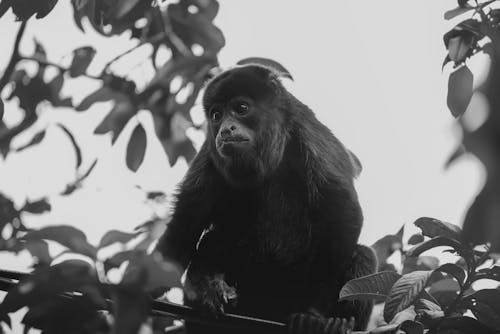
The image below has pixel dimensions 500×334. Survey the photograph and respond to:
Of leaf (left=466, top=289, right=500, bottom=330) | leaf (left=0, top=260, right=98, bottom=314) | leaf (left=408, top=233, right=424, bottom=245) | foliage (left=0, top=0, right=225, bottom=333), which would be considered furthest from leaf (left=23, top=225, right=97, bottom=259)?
leaf (left=408, top=233, right=424, bottom=245)

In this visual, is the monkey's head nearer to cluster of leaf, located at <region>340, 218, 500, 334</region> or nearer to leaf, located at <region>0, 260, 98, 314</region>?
cluster of leaf, located at <region>340, 218, 500, 334</region>

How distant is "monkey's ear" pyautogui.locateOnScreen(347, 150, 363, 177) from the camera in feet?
16.1

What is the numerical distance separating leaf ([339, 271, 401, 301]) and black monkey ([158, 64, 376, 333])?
0.90m

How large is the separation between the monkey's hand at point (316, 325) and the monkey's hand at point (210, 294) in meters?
0.43

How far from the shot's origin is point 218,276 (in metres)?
4.21

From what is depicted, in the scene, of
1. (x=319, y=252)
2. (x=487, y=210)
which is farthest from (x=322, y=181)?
(x=487, y=210)

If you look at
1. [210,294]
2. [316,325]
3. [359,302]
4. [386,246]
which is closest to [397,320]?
[316,325]

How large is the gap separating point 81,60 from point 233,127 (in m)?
2.74

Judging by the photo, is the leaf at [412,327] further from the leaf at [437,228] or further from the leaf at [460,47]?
the leaf at [460,47]

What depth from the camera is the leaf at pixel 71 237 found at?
68.3 inches

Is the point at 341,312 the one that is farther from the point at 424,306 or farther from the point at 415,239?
the point at 424,306

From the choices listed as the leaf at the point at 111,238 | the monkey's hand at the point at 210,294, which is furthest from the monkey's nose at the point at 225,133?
the leaf at the point at 111,238

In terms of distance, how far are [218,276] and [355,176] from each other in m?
1.39

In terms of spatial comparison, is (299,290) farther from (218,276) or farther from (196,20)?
(196,20)
